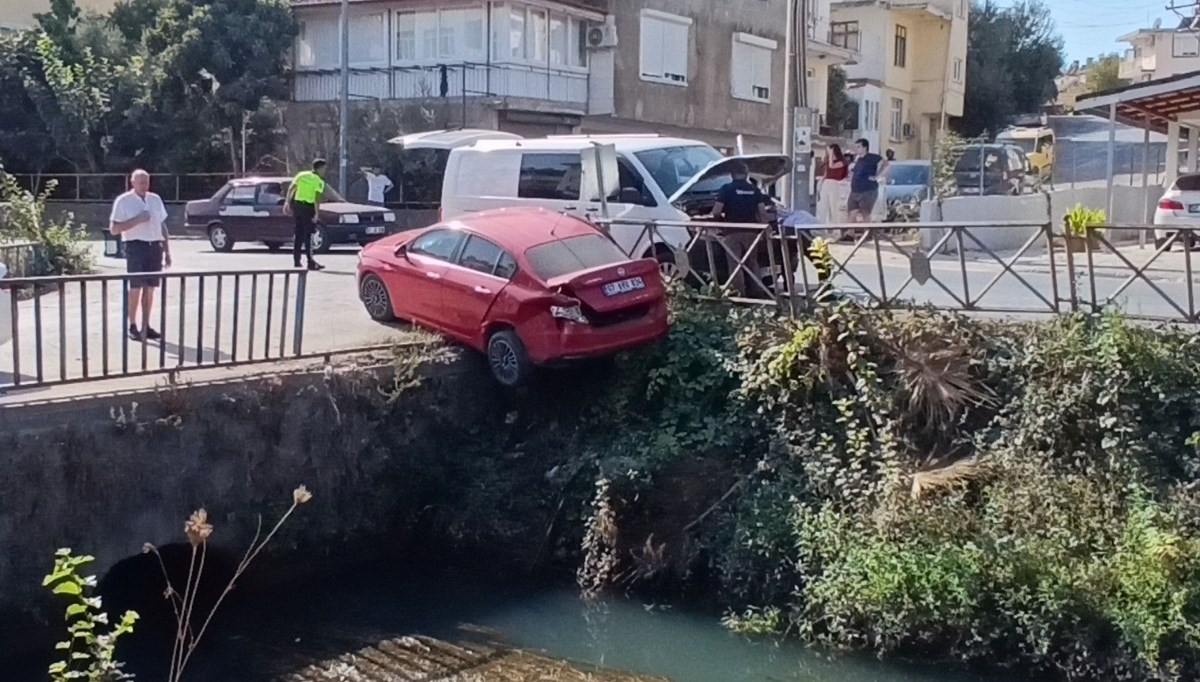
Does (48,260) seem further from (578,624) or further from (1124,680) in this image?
(1124,680)

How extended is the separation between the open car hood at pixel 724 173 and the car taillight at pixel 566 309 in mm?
2675

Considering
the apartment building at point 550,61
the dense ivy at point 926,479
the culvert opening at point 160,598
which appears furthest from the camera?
the apartment building at point 550,61

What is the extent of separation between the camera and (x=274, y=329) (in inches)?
529

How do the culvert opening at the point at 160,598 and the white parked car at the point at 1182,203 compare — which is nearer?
the culvert opening at the point at 160,598

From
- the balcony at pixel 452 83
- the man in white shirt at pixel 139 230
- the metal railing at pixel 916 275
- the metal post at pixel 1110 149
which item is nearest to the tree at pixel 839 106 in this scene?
the balcony at pixel 452 83

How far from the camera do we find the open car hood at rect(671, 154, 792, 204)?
14.2 m

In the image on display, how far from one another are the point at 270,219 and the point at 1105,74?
61141mm

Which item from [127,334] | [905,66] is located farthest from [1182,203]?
[905,66]

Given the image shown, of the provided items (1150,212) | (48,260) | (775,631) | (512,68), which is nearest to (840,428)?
(775,631)

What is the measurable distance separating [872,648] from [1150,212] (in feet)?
61.2

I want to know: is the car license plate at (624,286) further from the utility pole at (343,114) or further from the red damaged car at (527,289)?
the utility pole at (343,114)

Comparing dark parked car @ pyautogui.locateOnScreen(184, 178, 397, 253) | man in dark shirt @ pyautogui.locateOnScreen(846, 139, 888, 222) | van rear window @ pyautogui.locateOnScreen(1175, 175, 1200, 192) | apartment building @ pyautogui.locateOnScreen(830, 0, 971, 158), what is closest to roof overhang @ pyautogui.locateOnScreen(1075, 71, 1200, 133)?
van rear window @ pyautogui.locateOnScreen(1175, 175, 1200, 192)

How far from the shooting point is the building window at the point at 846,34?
4616cm

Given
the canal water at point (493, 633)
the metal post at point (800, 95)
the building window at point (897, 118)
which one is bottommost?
the canal water at point (493, 633)
